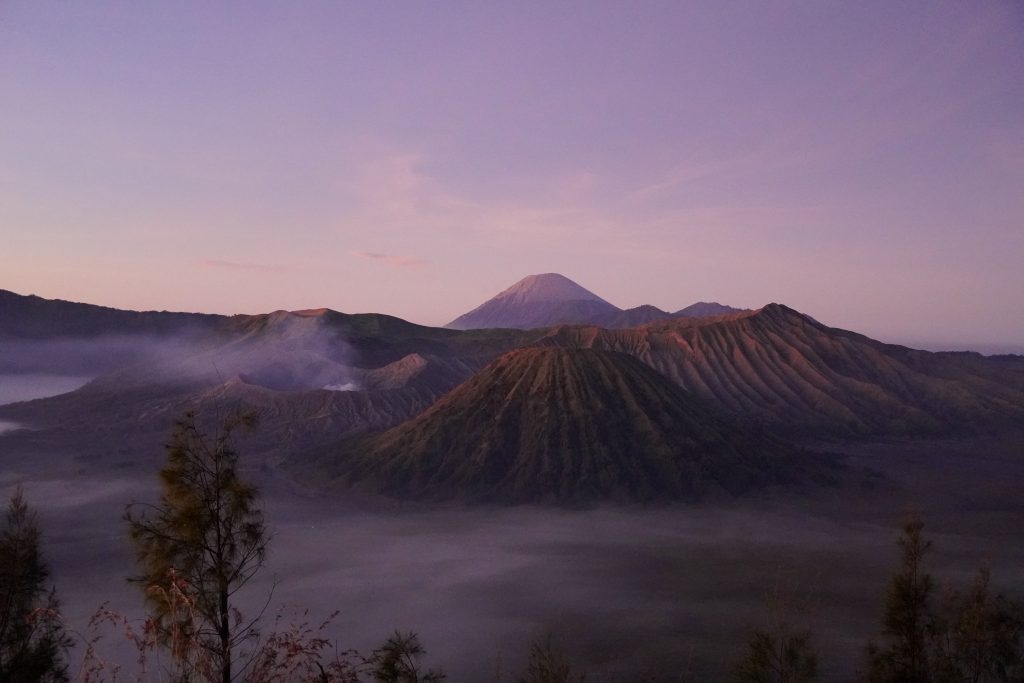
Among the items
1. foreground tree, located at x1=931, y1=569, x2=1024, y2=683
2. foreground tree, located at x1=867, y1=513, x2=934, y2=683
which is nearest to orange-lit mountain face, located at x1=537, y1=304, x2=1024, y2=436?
foreground tree, located at x1=931, y1=569, x2=1024, y2=683

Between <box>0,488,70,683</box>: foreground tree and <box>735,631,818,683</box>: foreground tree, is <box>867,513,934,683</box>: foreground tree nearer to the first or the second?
<box>735,631,818,683</box>: foreground tree

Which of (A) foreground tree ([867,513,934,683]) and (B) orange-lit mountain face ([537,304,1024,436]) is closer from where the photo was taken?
(A) foreground tree ([867,513,934,683])

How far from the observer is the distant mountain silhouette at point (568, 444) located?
61.8 meters

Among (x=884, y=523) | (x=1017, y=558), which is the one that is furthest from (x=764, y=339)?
(x=1017, y=558)

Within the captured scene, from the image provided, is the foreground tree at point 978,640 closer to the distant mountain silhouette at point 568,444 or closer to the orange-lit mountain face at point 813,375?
the distant mountain silhouette at point 568,444

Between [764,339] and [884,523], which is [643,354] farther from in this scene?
[884,523]

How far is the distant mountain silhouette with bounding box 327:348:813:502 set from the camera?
6175cm

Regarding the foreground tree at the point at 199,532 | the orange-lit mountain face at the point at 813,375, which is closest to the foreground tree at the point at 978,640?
the foreground tree at the point at 199,532

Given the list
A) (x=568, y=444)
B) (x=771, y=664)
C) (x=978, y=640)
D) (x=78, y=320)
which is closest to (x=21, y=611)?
(x=771, y=664)

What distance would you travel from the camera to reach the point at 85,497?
192ft

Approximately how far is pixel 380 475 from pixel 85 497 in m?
23.4

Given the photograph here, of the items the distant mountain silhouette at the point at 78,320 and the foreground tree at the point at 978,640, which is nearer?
the foreground tree at the point at 978,640

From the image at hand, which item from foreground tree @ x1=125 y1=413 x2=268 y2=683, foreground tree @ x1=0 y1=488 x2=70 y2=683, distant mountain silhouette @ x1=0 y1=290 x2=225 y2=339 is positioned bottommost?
foreground tree @ x1=0 y1=488 x2=70 y2=683

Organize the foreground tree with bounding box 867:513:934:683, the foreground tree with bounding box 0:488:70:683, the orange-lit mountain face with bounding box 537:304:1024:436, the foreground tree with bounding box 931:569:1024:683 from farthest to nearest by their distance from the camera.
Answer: the orange-lit mountain face with bounding box 537:304:1024:436 < the foreground tree with bounding box 931:569:1024:683 < the foreground tree with bounding box 867:513:934:683 < the foreground tree with bounding box 0:488:70:683
